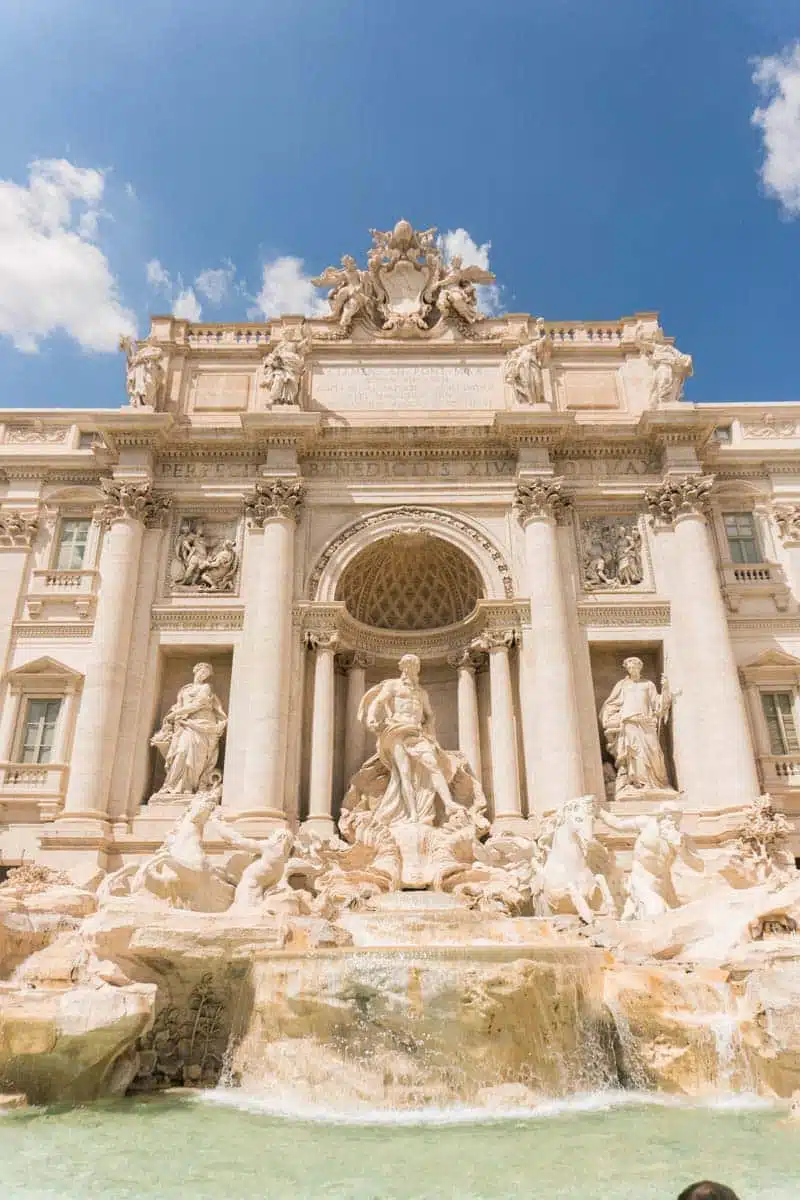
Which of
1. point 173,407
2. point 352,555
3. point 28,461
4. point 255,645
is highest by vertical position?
point 173,407

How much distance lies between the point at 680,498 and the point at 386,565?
23.4 ft

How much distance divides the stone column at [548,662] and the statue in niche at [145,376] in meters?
9.25

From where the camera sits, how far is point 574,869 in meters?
13.3

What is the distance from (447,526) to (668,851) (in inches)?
367

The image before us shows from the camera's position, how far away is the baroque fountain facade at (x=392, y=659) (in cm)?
1170

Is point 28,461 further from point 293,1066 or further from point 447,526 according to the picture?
point 293,1066

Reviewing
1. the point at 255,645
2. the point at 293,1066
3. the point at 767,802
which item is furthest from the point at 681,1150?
the point at 255,645

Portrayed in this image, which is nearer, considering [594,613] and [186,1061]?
[186,1061]

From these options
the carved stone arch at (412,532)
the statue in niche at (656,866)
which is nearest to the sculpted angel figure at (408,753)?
the carved stone arch at (412,532)

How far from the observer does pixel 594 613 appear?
1878cm

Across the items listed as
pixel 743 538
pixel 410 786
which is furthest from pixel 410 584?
pixel 743 538

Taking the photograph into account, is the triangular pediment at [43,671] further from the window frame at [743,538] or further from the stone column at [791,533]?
the stone column at [791,533]

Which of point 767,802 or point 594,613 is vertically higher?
point 594,613

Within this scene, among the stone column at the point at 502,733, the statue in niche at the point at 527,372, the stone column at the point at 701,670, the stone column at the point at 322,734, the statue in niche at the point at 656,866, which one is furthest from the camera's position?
the statue in niche at the point at 527,372
